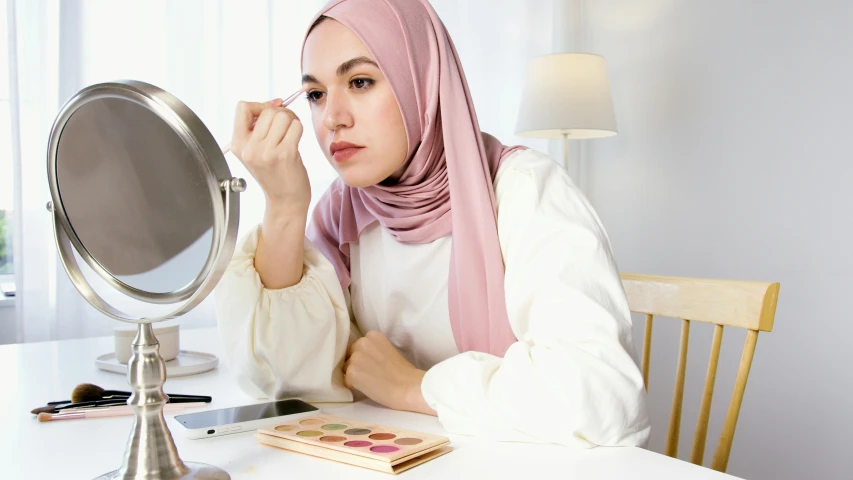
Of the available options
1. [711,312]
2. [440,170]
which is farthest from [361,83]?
[711,312]

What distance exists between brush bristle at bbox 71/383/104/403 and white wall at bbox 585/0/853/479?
210 cm

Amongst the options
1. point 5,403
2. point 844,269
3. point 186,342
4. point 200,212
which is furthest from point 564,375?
point 844,269

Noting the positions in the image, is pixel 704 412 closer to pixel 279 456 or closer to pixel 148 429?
pixel 279 456

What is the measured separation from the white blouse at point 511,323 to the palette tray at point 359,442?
0.28ft

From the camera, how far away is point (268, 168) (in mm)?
869

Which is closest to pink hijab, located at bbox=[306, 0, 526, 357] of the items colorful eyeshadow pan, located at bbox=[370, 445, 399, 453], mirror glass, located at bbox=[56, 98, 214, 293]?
colorful eyeshadow pan, located at bbox=[370, 445, 399, 453]

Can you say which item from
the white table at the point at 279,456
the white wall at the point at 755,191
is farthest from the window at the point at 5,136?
the white wall at the point at 755,191

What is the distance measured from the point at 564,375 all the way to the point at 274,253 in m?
0.44

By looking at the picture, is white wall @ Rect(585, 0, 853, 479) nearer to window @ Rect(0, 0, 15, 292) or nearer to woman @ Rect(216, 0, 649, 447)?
woman @ Rect(216, 0, 649, 447)

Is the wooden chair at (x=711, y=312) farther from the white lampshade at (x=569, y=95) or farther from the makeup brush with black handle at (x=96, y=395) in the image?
the white lampshade at (x=569, y=95)

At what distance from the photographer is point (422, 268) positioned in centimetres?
114

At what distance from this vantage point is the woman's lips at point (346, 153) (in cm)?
103

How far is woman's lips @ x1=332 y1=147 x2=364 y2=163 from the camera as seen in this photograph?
40.6 inches

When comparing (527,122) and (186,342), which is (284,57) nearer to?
(527,122)
